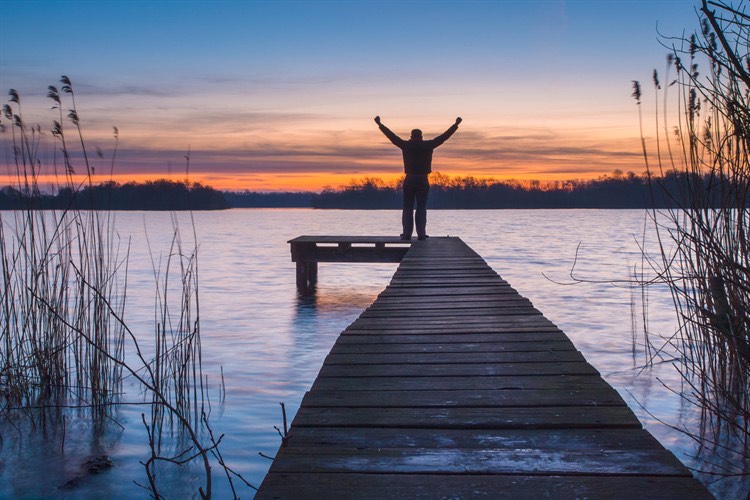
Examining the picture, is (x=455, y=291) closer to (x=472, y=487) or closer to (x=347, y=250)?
(x=472, y=487)

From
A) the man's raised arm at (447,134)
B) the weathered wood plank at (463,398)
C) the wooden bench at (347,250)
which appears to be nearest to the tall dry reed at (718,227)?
the weathered wood plank at (463,398)

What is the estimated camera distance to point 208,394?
621cm

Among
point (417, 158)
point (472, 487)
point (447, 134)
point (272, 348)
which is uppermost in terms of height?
point (447, 134)

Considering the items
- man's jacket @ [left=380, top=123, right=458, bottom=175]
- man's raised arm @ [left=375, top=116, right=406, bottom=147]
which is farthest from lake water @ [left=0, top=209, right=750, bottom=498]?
man's raised arm @ [left=375, top=116, right=406, bottom=147]

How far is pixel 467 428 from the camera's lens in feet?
7.44

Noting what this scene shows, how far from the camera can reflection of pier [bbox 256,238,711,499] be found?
1.79 m

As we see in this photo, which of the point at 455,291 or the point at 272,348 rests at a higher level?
the point at 455,291

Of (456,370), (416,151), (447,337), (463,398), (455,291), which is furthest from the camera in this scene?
(416,151)

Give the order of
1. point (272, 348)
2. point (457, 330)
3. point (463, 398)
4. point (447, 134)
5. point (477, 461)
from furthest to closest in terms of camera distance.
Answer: point (447, 134) → point (272, 348) → point (457, 330) → point (463, 398) → point (477, 461)

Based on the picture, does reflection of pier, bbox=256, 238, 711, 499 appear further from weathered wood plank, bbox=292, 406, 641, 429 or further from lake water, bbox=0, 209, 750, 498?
lake water, bbox=0, 209, 750, 498

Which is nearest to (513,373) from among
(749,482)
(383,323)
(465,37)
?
(383,323)

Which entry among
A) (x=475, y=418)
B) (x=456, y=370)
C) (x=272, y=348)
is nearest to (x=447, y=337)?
(x=456, y=370)

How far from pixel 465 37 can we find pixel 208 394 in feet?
45.9

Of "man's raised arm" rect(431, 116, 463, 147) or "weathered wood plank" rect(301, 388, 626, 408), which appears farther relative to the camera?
"man's raised arm" rect(431, 116, 463, 147)
